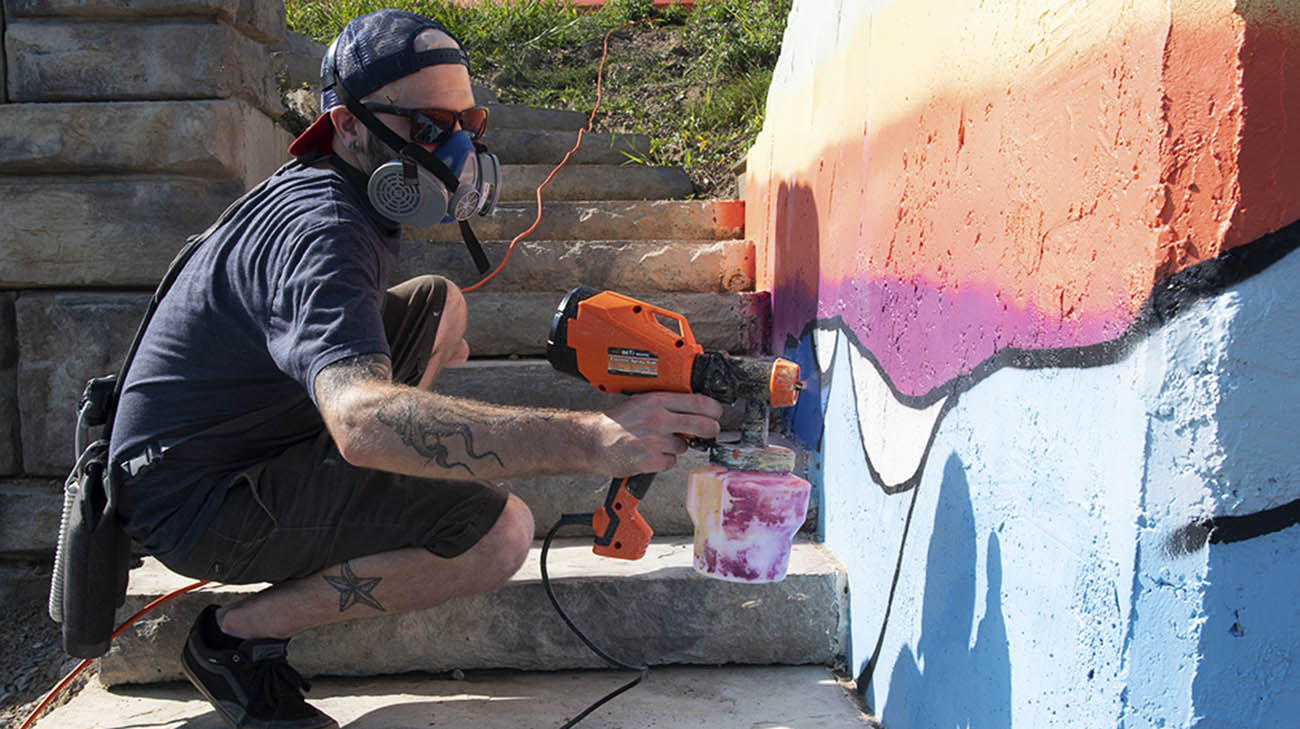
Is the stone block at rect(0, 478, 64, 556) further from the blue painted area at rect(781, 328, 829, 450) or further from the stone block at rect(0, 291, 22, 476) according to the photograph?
the blue painted area at rect(781, 328, 829, 450)

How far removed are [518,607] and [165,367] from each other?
101cm

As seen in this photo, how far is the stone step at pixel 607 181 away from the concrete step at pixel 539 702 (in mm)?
2656

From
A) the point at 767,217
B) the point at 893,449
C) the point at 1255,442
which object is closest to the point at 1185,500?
the point at 1255,442

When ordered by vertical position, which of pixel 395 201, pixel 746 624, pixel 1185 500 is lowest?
pixel 746 624

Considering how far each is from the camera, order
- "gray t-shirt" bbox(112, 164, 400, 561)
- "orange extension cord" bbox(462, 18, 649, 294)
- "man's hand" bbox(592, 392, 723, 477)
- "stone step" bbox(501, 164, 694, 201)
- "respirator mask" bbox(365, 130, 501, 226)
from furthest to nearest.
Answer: "stone step" bbox(501, 164, 694, 201) → "orange extension cord" bbox(462, 18, 649, 294) → "respirator mask" bbox(365, 130, 501, 226) → "gray t-shirt" bbox(112, 164, 400, 561) → "man's hand" bbox(592, 392, 723, 477)

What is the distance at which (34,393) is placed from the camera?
3057mm

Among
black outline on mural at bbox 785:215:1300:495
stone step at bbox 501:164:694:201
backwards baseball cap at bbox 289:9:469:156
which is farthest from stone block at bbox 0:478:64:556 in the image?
black outline on mural at bbox 785:215:1300:495

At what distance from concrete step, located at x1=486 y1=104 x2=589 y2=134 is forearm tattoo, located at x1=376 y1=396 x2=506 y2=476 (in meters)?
3.86

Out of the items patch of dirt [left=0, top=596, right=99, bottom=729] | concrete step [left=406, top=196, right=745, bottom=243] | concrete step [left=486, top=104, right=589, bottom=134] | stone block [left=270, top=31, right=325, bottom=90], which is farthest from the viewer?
concrete step [left=486, top=104, right=589, bottom=134]

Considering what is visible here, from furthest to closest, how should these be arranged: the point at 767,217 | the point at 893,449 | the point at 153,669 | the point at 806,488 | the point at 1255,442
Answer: the point at 767,217, the point at 153,669, the point at 893,449, the point at 806,488, the point at 1255,442

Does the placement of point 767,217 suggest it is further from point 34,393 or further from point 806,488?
point 34,393

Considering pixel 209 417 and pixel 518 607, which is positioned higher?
pixel 209 417

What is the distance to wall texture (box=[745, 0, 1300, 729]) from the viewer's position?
3.49ft

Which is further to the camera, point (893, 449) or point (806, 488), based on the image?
point (893, 449)
